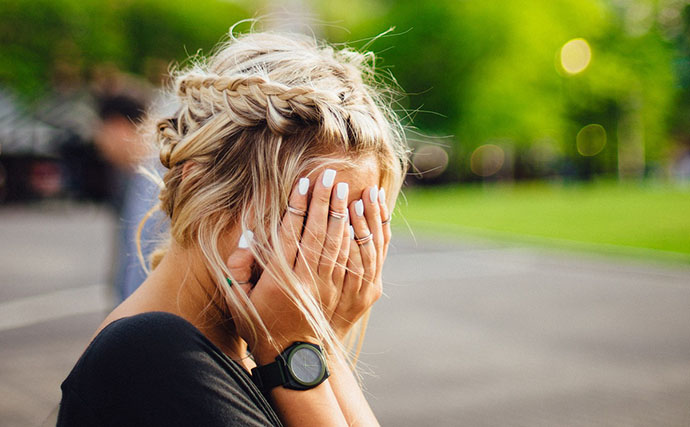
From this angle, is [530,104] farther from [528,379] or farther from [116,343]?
[116,343]

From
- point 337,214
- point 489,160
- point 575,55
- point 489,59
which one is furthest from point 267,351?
point 489,160

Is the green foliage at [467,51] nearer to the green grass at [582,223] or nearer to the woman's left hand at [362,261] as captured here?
the green grass at [582,223]

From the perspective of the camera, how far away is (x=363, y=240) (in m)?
1.72

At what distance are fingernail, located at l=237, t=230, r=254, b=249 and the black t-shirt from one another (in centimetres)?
32

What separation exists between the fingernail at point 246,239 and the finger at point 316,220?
131mm

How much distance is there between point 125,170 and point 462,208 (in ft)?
76.4

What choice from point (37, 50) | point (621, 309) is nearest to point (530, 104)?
point (37, 50)

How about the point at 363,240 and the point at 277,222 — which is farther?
the point at 363,240

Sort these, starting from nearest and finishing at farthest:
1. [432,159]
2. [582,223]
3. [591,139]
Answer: [582,223] < [432,159] < [591,139]

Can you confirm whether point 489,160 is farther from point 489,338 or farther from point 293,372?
point 293,372

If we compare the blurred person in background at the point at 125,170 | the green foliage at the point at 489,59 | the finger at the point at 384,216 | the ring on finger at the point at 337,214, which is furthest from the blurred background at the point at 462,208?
the ring on finger at the point at 337,214

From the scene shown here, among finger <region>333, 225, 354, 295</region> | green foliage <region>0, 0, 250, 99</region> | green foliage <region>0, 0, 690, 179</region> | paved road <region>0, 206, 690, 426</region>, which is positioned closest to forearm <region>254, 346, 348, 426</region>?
finger <region>333, 225, 354, 295</region>

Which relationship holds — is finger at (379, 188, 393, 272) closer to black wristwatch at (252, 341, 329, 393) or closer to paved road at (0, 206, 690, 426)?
black wristwatch at (252, 341, 329, 393)

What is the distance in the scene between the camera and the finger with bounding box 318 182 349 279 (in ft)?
5.29
